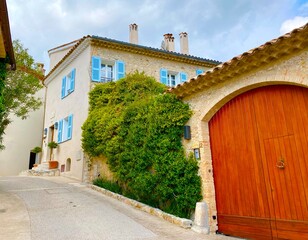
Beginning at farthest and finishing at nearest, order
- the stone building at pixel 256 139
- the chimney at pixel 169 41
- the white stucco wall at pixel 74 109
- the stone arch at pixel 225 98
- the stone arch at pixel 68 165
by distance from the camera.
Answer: the chimney at pixel 169 41, the stone arch at pixel 68 165, the white stucco wall at pixel 74 109, the stone arch at pixel 225 98, the stone building at pixel 256 139

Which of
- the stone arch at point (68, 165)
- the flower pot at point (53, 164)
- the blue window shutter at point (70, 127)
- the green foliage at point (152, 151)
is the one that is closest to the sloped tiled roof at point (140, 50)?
the blue window shutter at point (70, 127)

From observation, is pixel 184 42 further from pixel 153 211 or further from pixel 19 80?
pixel 153 211

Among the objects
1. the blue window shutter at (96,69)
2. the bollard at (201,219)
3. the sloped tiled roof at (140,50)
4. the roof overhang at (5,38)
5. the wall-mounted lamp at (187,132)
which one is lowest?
the bollard at (201,219)

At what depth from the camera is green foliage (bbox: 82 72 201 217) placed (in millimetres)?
6023

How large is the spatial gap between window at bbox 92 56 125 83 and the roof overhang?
4.59 m

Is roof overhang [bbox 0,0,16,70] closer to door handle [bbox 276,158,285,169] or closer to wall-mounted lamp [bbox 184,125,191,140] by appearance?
wall-mounted lamp [bbox 184,125,191,140]

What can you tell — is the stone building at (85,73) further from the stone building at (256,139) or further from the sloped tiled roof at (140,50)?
the stone building at (256,139)

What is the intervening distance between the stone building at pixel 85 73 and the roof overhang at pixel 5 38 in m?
4.54

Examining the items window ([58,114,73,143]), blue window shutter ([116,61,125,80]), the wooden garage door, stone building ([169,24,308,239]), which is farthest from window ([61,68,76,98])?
the wooden garage door

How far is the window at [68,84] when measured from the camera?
46.4 ft

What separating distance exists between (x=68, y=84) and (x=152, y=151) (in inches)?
386

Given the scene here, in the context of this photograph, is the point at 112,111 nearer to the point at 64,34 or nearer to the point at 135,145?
the point at 135,145

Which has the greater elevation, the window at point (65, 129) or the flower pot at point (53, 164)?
the window at point (65, 129)

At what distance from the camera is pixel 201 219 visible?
212 inches
